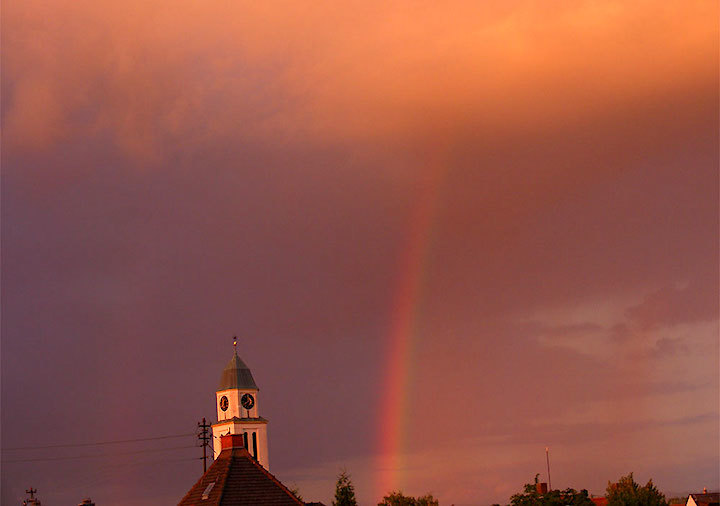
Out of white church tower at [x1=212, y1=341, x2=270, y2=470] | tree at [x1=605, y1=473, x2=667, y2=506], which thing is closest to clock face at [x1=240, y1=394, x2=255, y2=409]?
white church tower at [x1=212, y1=341, x2=270, y2=470]

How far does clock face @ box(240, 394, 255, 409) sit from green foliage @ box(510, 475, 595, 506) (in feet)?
213

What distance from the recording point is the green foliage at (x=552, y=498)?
266ft

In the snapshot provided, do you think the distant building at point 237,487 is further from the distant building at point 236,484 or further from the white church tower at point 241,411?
the white church tower at point 241,411

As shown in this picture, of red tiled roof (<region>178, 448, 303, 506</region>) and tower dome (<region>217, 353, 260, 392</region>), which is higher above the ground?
tower dome (<region>217, 353, 260, 392</region>)

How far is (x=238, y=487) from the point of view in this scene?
225 feet

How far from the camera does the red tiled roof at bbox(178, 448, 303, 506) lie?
6775cm

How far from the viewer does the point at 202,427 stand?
101 meters

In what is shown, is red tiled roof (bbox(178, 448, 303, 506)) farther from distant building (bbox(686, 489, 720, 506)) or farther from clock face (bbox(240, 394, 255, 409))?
distant building (bbox(686, 489, 720, 506))

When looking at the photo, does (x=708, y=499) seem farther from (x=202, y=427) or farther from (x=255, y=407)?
(x=202, y=427)

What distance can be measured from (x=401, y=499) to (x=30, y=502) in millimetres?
34564

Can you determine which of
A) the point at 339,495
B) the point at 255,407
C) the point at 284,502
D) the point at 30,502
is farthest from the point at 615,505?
the point at 255,407

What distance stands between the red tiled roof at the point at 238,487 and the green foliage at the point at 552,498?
2079cm

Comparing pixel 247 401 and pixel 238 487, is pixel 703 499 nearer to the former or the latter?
pixel 247 401

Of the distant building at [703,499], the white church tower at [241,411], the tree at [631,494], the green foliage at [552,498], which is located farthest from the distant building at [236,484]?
the distant building at [703,499]
